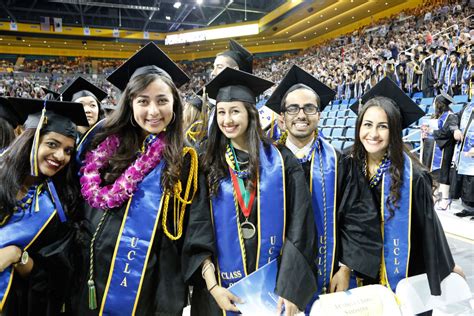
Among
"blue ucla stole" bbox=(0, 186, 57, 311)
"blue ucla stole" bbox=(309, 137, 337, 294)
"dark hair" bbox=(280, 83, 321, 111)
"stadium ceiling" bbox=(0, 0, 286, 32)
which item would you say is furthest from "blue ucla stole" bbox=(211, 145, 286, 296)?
"stadium ceiling" bbox=(0, 0, 286, 32)

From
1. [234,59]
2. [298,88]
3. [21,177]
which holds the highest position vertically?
[234,59]

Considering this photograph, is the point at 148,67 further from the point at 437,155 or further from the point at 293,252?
the point at 437,155

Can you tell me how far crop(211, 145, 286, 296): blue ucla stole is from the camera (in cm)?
157

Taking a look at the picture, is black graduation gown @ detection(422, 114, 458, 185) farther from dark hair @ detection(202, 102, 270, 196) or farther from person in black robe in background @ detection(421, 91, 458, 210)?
dark hair @ detection(202, 102, 270, 196)

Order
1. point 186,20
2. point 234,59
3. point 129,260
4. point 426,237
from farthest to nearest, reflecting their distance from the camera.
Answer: point 186,20
point 234,59
point 426,237
point 129,260

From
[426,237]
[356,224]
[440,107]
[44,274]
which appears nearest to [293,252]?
[356,224]

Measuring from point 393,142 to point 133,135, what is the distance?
1406 millimetres

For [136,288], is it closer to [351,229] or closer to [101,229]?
[101,229]

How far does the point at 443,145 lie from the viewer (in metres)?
5.55

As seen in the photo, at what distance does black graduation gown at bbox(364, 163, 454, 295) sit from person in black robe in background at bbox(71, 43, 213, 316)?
3.39 feet

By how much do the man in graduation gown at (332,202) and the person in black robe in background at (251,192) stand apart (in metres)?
0.17

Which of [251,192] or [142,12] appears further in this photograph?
[142,12]

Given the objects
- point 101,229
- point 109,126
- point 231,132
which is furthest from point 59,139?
point 231,132

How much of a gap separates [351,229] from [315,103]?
0.70 metres
